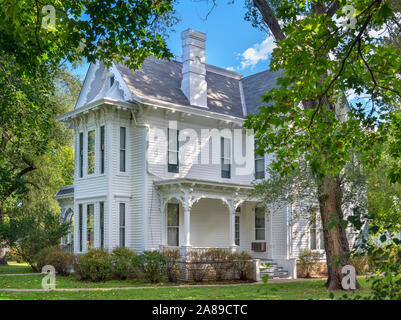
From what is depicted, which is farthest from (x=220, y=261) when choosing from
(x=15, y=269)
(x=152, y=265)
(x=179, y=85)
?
(x=15, y=269)

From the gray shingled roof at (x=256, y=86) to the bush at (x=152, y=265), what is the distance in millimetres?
10572

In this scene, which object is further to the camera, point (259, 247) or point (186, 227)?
point (259, 247)

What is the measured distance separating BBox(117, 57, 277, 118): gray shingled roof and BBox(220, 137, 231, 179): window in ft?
5.16

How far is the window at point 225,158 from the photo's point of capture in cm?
2409

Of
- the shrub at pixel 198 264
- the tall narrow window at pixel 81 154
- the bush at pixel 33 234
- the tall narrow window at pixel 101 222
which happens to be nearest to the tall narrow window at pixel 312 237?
the shrub at pixel 198 264

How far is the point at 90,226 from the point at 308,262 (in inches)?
413

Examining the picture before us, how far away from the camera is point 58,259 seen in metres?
20.8

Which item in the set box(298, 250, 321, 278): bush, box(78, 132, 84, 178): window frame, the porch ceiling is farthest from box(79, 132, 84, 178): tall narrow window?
box(298, 250, 321, 278): bush

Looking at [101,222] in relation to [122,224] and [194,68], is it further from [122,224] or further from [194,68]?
[194,68]

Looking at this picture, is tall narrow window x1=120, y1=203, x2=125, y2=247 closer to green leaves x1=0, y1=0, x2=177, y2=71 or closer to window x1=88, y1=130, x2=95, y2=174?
window x1=88, y1=130, x2=95, y2=174

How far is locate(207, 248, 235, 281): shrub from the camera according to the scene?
19.5m

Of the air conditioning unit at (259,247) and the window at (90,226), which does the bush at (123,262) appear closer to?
the window at (90,226)

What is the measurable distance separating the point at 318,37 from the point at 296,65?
0.58m
